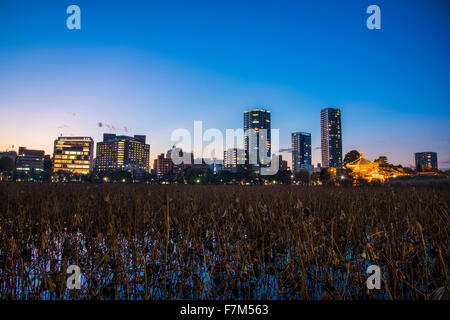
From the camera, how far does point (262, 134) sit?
19975cm

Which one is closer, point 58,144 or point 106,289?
point 106,289

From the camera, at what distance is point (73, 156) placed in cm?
15738

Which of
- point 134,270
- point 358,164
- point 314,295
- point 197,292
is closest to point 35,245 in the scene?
point 134,270

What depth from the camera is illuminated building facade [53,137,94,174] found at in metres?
156

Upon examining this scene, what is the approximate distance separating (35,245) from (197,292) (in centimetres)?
367

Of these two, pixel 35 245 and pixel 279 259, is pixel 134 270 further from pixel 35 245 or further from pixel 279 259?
pixel 35 245

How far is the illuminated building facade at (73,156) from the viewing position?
156 meters

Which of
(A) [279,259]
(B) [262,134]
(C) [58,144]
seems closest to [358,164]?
(A) [279,259]
